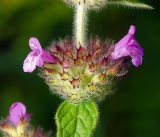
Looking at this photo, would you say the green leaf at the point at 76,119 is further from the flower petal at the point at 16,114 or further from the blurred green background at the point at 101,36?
the blurred green background at the point at 101,36

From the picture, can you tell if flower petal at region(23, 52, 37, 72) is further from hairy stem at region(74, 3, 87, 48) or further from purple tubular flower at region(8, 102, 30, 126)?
purple tubular flower at region(8, 102, 30, 126)

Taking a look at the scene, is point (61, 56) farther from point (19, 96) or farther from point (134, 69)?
point (134, 69)

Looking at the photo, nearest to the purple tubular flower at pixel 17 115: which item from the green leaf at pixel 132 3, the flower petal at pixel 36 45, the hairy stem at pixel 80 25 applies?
the flower petal at pixel 36 45

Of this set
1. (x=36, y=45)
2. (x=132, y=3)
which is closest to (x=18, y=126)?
(x=36, y=45)

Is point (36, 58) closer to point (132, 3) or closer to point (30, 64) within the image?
point (30, 64)

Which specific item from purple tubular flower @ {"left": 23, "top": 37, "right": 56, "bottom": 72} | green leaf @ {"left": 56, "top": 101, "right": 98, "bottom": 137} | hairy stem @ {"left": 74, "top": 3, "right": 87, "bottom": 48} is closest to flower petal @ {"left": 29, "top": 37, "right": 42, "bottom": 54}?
purple tubular flower @ {"left": 23, "top": 37, "right": 56, "bottom": 72}

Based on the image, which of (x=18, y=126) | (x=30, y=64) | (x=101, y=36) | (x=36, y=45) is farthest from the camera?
(x=101, y=36)
